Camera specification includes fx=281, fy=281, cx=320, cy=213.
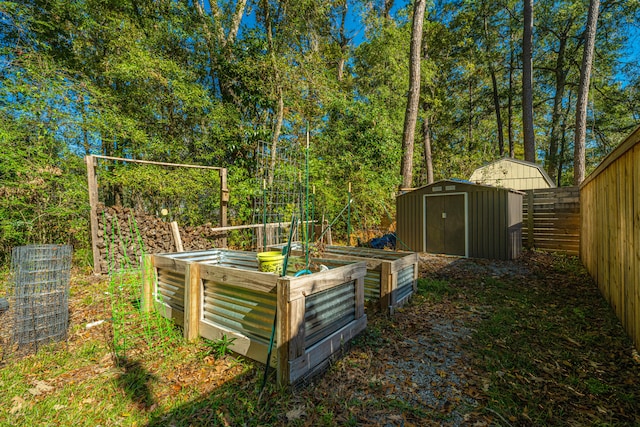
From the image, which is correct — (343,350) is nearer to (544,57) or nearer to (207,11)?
(207,11)

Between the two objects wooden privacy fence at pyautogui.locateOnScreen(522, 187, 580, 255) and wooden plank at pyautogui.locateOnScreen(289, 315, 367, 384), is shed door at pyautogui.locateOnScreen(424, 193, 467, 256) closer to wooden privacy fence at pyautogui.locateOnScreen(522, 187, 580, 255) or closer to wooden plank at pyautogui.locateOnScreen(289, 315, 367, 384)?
wooden privacy fence at pyautogui.locateOnScreen(522, 187, 580, 255)

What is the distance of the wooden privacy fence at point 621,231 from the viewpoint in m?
2.60

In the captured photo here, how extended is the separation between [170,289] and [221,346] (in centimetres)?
111

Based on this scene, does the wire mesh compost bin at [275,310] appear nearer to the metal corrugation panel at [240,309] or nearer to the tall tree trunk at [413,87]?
the metal corrugation panel at [240,309]

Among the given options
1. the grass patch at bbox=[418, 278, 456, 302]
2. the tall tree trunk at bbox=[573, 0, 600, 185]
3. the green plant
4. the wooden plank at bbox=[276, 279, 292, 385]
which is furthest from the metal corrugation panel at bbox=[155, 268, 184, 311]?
the tall tree trunk at bbox=[573, 0, 600, 185]

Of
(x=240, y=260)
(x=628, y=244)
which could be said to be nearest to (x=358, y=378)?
(x=240, y=260)

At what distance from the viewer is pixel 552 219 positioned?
7.68 m

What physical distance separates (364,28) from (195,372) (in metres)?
16.5

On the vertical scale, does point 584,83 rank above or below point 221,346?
above

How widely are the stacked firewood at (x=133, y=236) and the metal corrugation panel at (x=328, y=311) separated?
160 inches

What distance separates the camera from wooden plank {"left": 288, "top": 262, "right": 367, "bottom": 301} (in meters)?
2.09

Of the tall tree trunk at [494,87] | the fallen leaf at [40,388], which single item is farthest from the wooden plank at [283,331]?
the tall tree trunk at [494,87]

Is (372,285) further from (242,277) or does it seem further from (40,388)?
(40,388)

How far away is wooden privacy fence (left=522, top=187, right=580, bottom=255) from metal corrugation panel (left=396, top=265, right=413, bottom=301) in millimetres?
6072
